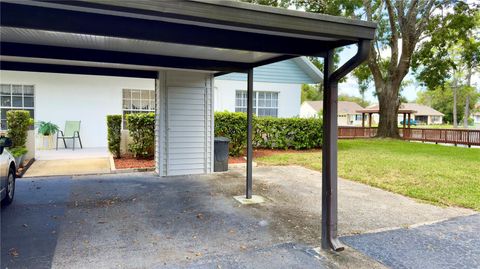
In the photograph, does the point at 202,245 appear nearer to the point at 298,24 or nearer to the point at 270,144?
the point at 298,24

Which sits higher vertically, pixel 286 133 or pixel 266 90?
pixel 266 90

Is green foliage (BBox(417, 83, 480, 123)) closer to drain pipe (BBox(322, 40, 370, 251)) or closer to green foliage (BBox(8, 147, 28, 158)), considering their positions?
drain pipe (BBox(322, 40, 370, 251))

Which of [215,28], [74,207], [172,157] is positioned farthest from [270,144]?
[215,28]

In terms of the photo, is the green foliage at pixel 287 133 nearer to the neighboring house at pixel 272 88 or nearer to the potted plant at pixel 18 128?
the neighboring house at pixel 272 88

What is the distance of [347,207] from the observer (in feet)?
18.6

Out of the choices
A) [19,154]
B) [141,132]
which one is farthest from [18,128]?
[141,132]

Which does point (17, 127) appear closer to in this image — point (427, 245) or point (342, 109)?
point (427, 245)

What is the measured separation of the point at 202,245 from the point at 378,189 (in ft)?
15.1

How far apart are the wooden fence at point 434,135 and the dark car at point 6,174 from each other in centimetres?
1958

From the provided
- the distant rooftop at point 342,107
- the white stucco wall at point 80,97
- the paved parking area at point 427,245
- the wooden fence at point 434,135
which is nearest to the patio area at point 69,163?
the white stucco wall at point 80,97

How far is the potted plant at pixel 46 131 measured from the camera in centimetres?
1112

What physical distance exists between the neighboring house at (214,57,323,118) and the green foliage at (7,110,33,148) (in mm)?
7156

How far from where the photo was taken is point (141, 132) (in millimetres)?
9086

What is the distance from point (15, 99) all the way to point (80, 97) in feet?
6.59
